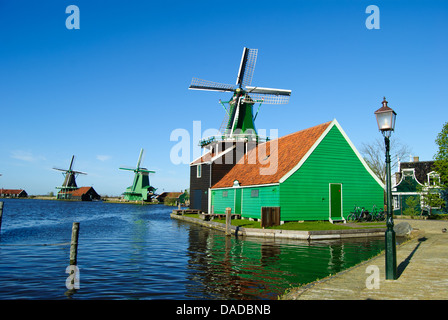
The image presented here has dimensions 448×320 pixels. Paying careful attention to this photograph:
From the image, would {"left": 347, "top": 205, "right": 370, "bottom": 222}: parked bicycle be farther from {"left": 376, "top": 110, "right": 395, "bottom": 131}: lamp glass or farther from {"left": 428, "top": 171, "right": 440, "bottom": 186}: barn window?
{"left": 376, "top": 110, "right": 395, "bottom": 131}: lamp glass

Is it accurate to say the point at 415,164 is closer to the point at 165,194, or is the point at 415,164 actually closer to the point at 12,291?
the point at 12,291

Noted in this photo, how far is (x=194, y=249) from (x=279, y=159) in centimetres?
1221

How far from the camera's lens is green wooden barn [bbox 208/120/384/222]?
22688mm

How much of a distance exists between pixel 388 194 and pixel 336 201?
53.9ft

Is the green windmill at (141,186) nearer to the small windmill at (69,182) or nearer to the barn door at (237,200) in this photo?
the small windmill at (69,182)

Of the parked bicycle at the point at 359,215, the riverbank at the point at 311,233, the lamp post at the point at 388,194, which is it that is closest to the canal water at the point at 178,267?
the riverbank at the point at 311,233

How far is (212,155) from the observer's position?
124 ft

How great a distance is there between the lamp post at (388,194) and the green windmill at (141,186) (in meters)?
102

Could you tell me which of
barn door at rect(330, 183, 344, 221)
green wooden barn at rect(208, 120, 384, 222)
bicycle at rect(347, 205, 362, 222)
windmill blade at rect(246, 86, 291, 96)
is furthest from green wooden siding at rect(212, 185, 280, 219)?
windmill blade at rect(246, 86, 291, 96)

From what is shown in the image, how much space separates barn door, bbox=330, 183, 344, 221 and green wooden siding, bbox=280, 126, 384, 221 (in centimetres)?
33

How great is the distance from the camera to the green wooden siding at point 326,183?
891 inches

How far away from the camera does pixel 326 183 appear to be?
929 inches

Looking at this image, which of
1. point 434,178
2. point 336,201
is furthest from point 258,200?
point 434,178

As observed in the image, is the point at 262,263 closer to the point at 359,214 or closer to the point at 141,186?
the point at 359,214
